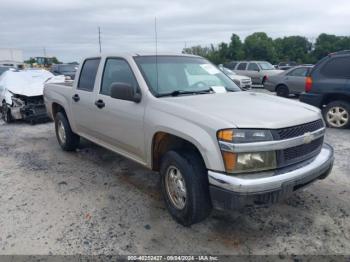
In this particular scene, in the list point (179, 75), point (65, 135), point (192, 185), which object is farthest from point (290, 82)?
point (192, 185)

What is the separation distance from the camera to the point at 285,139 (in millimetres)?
2943

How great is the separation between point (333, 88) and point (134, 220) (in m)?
5.98

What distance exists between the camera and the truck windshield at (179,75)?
12.8ft

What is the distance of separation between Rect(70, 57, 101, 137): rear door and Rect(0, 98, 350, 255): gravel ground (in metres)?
0.72

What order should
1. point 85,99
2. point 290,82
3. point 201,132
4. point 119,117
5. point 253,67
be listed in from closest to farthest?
1. point 201,132
2. point 119,117
3. point 85,99
4. point 290,82
5. point 253,67

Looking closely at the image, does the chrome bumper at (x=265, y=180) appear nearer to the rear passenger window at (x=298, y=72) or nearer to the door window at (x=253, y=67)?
the rear passenger window at (x=298, y=72)

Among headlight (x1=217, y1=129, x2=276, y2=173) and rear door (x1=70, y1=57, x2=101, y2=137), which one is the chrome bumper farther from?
rear door (x1=70, y1=57, x2=101, y2=137)

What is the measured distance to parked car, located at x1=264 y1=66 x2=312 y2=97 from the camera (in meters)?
13.3

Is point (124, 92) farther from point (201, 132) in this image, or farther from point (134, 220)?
point (134, 220)

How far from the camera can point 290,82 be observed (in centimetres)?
1354

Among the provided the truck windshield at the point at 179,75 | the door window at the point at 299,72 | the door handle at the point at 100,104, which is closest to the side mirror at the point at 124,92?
the truck windshield at the point at 179,75

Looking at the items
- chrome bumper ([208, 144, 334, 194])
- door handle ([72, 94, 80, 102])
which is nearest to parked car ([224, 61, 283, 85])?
door handle ([72, 94, 80, 102])

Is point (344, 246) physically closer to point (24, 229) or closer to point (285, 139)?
point (285, 139)

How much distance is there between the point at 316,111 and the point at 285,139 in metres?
0.97
